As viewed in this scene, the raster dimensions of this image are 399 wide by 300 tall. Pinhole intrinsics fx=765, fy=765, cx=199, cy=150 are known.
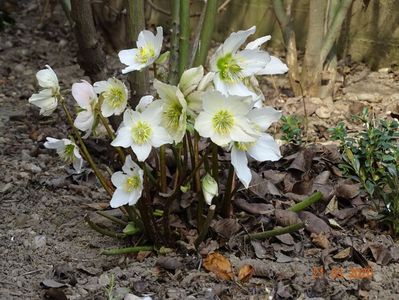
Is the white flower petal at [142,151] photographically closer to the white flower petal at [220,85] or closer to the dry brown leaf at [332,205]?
the white flower petal at [220,85]

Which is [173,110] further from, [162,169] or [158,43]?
[162,169]

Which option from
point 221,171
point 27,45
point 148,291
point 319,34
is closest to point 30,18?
point 27,45

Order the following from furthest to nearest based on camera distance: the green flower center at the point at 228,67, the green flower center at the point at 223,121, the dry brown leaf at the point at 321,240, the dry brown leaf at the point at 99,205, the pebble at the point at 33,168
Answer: the pebble at the point at 33,168 < the dry brown leaf at the point at 99,205 < the dry brown leaf at the point at 321,240 < the green flower center at the point at 228,67 < the green flower center at the point at 223,121

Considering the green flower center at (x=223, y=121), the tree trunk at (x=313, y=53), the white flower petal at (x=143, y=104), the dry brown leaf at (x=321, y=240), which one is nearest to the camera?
the green flower center at (x=223, y=121)

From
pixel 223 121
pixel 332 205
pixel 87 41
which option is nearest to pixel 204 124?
pixel 223 121

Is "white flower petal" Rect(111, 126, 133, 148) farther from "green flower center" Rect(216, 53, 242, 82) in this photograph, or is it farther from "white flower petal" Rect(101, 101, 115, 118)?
"green flower center" Rect(216, 53, 242, 82)

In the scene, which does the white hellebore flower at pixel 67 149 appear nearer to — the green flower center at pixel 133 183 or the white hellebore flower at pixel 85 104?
the white hellebore flower at pixel 85 104

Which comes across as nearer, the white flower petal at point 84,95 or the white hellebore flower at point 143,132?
the white hellebore flower at point 143,132

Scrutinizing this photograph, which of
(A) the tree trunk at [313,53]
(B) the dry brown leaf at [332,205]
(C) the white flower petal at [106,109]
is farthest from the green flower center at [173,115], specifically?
(A) the tree trunk at [313,53]

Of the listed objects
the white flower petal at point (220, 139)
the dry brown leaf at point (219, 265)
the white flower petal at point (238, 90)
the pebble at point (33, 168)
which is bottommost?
the pebble at point (33, 168)

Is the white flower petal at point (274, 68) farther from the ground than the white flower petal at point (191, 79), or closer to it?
closer to it
